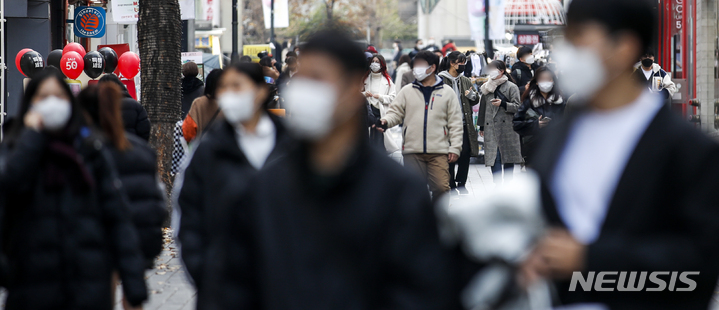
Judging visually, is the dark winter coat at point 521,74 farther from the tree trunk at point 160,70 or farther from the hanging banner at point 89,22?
the hanging banner at point 89,22

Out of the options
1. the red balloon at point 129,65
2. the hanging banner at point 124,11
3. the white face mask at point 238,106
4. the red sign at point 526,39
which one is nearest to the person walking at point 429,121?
the white face mask at point 238,106

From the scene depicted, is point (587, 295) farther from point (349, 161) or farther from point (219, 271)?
point (219, 271)

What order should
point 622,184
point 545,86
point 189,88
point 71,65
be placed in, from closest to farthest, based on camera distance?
point 622,184 < point 545,86 < point 189,88 < point 71,65

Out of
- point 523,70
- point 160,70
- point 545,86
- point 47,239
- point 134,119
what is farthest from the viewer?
point 523,70

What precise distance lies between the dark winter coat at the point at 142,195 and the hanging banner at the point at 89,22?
14.4 m

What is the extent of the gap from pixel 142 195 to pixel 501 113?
8202 mm

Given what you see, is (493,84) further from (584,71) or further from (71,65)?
(584,71)

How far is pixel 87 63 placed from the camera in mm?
15594

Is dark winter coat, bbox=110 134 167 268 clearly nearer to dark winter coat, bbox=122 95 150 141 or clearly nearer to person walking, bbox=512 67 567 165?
dark winter coat, bbox=122 95 150 141

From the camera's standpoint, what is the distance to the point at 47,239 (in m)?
4.02

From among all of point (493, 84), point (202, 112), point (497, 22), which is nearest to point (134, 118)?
point (202, 112)

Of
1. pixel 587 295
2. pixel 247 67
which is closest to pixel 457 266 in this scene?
pixel 587 295

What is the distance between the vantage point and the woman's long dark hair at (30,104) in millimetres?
4230

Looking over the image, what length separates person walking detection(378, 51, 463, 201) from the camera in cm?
969
